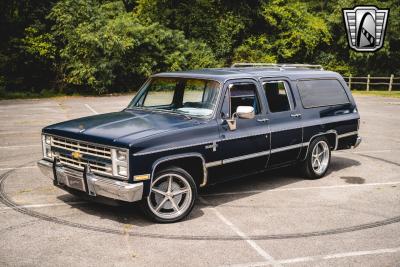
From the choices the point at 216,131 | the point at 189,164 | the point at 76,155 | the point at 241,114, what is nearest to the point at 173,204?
the point at 189,164

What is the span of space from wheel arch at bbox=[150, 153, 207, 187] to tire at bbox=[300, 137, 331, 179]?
257cm

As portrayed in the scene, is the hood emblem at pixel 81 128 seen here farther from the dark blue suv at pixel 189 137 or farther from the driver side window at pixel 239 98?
the driver side window at pixel 239 98

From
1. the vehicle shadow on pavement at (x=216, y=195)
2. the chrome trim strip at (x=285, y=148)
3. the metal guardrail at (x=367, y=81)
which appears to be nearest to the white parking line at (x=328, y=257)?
the vehicle shadow on pavement at (x=216, y=195)

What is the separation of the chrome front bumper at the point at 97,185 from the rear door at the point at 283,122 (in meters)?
2.65

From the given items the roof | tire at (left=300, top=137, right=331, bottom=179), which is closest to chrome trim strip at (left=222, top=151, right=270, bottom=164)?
the roof

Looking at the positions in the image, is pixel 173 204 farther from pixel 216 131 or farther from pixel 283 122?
pixel 283 122

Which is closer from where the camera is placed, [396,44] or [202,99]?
[202,99]

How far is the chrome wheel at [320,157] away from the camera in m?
8.48

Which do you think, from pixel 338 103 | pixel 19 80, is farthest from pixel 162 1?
pixel 338 103

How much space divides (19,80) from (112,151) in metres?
23.8

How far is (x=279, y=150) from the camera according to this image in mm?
7457

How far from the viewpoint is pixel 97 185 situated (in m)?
5.72

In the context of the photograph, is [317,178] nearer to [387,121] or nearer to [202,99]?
[202,99]

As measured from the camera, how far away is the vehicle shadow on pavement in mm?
6156
